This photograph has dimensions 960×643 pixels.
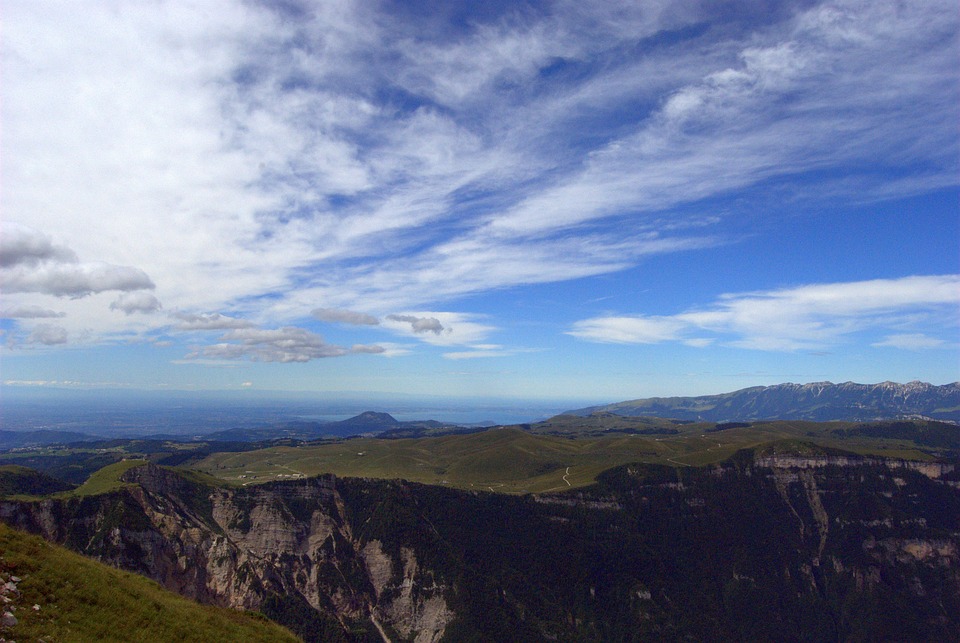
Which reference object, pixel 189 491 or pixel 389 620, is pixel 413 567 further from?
pixel 189 491

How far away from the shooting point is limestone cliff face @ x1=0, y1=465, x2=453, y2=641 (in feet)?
455

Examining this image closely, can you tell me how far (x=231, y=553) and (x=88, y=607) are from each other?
5766 inches

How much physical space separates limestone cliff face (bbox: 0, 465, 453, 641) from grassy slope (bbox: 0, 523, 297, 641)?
124542 mm

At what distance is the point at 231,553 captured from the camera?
15788 centimetres

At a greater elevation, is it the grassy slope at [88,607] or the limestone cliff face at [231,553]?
the grassy slope at [88,607]

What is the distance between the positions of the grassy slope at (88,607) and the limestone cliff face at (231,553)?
12454 centimetres

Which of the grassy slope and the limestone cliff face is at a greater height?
the grassy slope

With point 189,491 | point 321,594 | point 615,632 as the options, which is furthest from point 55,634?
point 615,632

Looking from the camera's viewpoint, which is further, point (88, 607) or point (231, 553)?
point (231, 553)

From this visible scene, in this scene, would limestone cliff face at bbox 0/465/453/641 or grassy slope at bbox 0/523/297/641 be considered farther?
limestone cliff face at bbox 0/465/453/641

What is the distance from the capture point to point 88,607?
103ft

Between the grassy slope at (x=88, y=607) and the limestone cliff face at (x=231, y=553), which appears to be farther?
the limestone cliff face at (x=231, y=553)

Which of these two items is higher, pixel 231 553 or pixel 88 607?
pixel 88 607

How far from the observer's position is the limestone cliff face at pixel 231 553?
13875 cm
